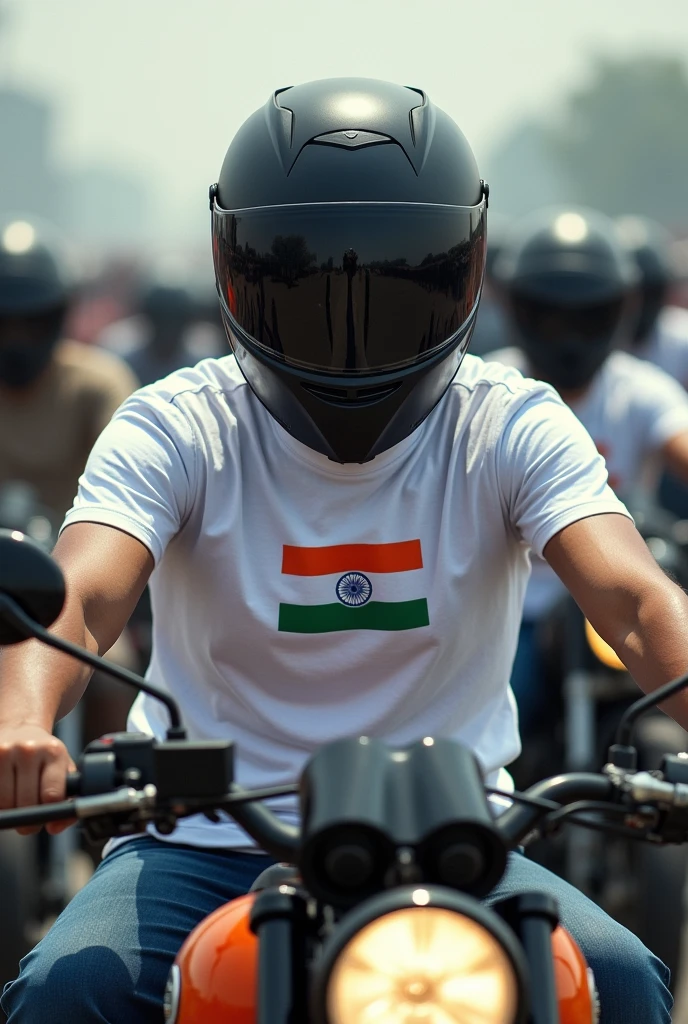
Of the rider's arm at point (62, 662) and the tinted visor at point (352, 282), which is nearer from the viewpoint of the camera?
the rider's arm at point (62, 662)

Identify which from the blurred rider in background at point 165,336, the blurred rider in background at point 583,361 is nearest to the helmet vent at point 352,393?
the blurred rider in background at point 583,361

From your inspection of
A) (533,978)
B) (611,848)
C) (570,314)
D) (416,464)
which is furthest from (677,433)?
(533,978)

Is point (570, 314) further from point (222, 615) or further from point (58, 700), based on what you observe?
point (58, 700)

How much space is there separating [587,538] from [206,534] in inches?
23.5

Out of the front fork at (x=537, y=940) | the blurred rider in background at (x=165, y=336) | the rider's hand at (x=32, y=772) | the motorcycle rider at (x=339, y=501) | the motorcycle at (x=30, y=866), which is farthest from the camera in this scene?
the blurred rider in background at (x=165, y=336)

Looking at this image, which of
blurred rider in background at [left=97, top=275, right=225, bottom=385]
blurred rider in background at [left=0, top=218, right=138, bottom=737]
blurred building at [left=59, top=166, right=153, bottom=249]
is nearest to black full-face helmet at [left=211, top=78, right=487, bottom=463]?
blurred rider in background at [left=0, top=218, right=138, bottom=737]

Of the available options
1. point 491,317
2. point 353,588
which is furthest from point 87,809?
point 491,317

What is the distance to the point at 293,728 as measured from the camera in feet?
7.87

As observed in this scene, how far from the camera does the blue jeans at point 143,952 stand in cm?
198

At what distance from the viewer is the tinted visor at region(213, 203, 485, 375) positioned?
2.35 meters

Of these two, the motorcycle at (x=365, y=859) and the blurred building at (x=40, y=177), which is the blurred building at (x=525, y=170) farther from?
the motorcycle at (x=365, y=859)

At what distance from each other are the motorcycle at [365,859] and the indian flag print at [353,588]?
69 centimetres

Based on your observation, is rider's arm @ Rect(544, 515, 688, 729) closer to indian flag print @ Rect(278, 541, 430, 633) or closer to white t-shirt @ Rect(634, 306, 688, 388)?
indian flag print @ Rect(278, 541, 430, 633)

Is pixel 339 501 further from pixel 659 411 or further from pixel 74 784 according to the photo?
pixel 659 411
